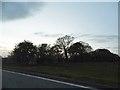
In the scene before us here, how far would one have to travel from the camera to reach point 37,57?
5272 centimetres

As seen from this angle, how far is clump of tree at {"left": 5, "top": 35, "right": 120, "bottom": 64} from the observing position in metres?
49.4

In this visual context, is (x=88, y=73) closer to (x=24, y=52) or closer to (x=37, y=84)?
(x=37, y=84)

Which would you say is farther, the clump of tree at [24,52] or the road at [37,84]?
the clump of tree at [24,52]

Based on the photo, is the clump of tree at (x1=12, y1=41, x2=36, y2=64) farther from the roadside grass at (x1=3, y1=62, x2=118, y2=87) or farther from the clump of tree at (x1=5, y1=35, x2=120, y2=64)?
the roadside grass at (x1=3, y1=62, x2=118, y2=87)

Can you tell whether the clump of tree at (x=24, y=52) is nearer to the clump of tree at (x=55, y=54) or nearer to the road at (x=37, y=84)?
the clump of tree at (x=55, y=54)

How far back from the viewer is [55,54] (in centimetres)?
5541

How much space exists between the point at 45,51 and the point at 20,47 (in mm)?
4767

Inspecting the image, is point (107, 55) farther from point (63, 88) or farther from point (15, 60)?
point (63, 88)

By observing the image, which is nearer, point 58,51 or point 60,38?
point 58,51

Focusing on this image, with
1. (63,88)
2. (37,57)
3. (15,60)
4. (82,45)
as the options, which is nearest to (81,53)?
(82,45)

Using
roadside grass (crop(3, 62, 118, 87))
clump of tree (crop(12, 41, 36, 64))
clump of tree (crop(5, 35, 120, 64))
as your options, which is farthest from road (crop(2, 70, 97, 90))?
clump of tree (crop(12, 41, 36, 64))

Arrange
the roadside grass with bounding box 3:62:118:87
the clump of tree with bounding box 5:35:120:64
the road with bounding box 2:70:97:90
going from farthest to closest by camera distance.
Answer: the clump of tree with bounding box 5:35:120:64, the roadside grass with bounding box 3:62:118:87, the road with bounding box 2:70:97:90

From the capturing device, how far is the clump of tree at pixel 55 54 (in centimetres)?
4941

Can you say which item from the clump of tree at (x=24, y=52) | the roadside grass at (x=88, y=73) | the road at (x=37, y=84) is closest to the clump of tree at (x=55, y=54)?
the clump of tree at (x=24, y=52)
